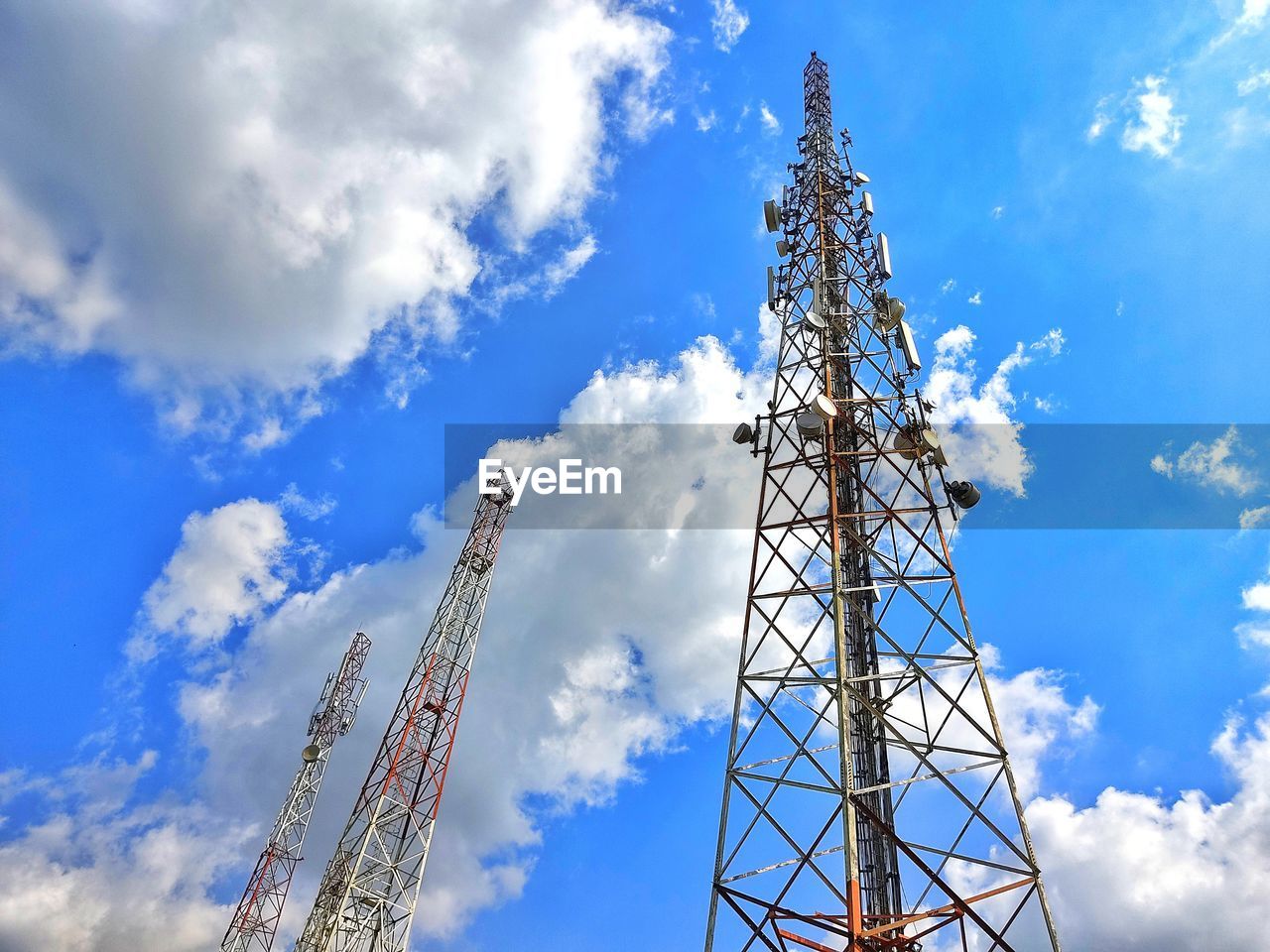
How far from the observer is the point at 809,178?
29.5 metres

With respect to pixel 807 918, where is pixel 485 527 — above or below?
above

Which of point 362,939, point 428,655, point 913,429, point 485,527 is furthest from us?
point 485,527

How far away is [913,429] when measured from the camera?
76.9 ft

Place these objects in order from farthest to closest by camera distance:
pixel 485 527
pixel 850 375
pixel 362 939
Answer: pixel 485 527, pixel 362 939, pixel 850 375

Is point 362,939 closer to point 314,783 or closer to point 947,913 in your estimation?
point 314,783

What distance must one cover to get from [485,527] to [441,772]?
52.1 feet

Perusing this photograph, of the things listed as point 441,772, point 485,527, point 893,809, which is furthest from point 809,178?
point 441,772

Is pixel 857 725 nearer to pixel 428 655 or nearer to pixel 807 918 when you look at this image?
pixel 807 918

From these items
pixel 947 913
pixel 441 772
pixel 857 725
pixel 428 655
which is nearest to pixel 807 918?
pixel 947 913

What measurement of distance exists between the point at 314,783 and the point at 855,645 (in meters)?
46.1

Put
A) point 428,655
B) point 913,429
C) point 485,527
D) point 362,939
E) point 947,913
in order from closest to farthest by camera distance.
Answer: point 947,913
point 913,429
point 362,939
point 428,655
point 485,527

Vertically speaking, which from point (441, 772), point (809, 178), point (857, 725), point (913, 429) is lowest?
point (857, 725)

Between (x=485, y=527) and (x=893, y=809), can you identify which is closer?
(x=893, y=809)

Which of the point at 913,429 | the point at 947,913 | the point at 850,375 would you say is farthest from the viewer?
the point at 850,375
